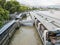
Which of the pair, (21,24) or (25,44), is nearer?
(25,44)

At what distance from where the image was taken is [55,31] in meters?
5.19

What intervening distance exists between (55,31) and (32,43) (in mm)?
2482

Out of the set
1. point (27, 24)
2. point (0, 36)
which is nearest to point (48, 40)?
point (0, 36)

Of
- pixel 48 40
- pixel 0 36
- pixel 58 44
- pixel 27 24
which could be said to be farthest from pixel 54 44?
pixel 27 24

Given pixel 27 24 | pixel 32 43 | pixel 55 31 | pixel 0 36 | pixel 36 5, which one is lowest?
pixel 36 5

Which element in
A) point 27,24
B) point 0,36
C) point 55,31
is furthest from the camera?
point 27,24

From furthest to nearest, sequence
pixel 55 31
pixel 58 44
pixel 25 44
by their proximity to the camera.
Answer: pixel 25 44 < pixel 55 31 < pixel 58 44

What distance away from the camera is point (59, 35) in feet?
16.6

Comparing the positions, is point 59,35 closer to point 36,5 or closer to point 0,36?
point 0,36

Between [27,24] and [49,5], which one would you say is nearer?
[27,24]

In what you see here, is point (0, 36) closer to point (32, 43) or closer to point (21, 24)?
point (32, 43)

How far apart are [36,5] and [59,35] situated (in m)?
35.6

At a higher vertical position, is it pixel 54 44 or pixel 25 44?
pixel 54 44

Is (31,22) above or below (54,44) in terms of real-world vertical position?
below
